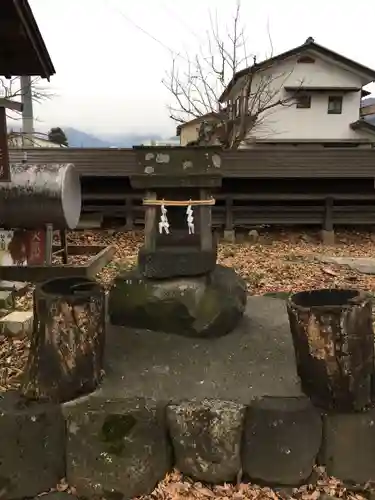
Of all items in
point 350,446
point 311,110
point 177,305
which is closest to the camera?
point 350,446

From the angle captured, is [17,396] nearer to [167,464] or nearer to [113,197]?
[167,464]

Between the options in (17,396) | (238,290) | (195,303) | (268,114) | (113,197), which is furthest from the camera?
(268,114)

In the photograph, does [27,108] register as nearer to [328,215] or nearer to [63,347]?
[328,215]

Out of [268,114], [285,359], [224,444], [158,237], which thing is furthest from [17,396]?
[268,114]

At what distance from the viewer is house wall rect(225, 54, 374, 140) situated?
22359 millimetres

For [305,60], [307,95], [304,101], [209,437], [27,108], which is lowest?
[209,437]

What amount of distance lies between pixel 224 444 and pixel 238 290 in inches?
65.2

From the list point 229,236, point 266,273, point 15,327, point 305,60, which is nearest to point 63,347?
point 15,327

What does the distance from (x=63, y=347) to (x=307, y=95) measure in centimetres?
2319

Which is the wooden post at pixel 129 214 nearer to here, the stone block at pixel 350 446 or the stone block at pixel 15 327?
the stone block at pixel 15 327

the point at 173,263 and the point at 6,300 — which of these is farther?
the point at 6,300

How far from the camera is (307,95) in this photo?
77.2 feet

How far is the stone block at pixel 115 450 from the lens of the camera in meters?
3.04

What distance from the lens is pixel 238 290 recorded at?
14.5 ft
